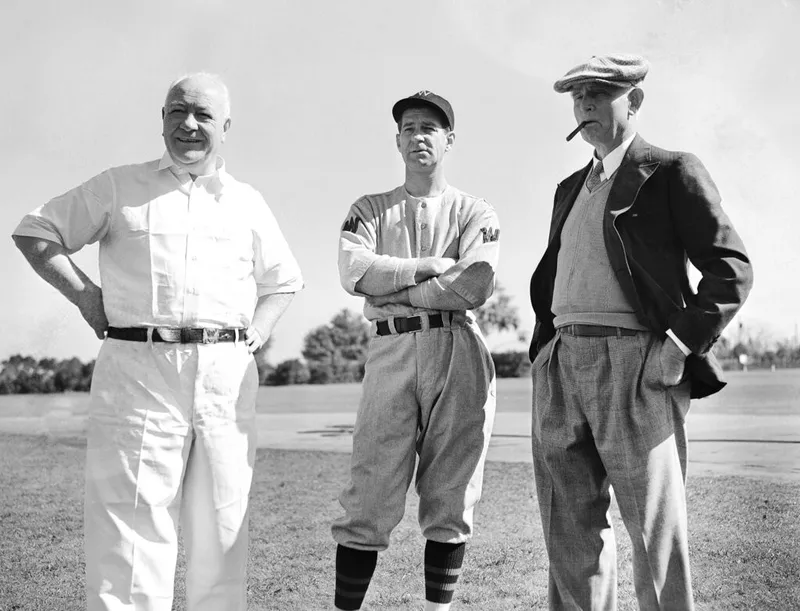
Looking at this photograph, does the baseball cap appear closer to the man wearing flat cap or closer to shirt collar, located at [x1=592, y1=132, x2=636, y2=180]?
the man wearing flat cap

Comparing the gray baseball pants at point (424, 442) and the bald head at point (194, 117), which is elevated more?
the bald head at point (194, 117)

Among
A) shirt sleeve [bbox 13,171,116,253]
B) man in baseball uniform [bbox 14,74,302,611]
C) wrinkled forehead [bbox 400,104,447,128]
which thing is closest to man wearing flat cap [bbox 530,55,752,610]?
wrinkled forehead [bbox 400,104,447,128]

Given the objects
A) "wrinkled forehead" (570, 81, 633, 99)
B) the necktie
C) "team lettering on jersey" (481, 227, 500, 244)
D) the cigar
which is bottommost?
"team lettering on jersey" (481, 227, 500, 244)

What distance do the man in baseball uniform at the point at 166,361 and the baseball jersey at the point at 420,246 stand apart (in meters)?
0.49

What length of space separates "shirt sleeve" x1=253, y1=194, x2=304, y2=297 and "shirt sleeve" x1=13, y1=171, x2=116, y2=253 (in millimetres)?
557

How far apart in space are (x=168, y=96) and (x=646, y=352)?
1.92 metres

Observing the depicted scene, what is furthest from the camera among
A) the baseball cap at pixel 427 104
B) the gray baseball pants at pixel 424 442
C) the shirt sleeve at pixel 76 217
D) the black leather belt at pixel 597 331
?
the baseball cap at pixel 427 104

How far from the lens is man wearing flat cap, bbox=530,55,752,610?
2.80 m

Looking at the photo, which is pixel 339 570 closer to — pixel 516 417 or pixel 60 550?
pixel 60 550

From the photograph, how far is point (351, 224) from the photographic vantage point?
11.6 feet

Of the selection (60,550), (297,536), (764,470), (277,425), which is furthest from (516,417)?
(60,550)

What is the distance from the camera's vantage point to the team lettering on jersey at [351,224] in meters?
3.53

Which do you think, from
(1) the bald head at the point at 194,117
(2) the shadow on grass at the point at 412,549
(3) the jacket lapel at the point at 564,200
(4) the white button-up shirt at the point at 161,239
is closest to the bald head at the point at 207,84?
(1) the bald head at the point at 194,117

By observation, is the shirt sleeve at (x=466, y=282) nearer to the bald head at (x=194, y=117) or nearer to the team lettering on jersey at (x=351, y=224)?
the team lettering on jersey at (x=351, y=224)
